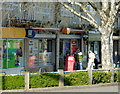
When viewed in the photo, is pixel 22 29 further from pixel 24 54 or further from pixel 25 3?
pixel 25 3

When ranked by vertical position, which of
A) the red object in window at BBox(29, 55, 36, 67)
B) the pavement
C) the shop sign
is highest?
the shop sign

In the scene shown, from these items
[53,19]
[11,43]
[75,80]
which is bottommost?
[75,80]

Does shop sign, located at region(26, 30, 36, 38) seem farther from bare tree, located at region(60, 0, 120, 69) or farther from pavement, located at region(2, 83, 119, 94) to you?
pavement, located at region(2, 83, 119, 94)

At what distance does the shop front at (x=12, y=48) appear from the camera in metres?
20.4

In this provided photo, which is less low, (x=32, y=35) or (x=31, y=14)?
(x=31, y=14)

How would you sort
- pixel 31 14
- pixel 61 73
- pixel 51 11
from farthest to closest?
pixel 51 11, pixel 31 14, pixel 61 73

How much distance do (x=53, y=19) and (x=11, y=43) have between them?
11.7ft

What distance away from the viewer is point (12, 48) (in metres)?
21.6

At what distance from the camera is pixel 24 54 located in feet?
73.7

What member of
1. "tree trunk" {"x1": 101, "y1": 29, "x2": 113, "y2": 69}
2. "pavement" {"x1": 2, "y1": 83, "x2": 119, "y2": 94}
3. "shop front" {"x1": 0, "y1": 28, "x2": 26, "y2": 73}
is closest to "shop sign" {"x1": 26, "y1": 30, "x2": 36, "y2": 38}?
"shop front" {"x1": 0, "y1": 28, "x2": 26, "y2": 73}

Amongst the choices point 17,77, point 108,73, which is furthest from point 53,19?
point 17,77

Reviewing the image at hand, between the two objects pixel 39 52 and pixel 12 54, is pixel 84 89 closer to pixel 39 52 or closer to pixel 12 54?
pixel 12 54

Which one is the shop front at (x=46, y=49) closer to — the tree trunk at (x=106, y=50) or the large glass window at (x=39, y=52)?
the large glass window at (x=39, y=52)

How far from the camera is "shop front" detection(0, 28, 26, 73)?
20438 millimetres
